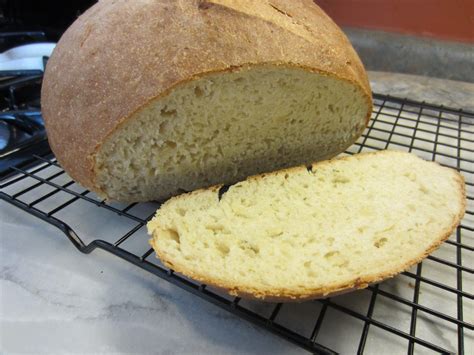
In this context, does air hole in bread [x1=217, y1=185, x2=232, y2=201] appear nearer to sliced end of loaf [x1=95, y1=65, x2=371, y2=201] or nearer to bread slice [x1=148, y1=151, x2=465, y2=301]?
bread slice [x1=148, y1=151, x2=465, y2=301]

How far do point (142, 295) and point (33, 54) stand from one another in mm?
1802

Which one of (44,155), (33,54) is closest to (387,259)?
(44,155)

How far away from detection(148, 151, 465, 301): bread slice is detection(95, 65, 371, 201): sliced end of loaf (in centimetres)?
13

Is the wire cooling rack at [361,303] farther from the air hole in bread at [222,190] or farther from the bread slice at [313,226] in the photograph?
the air hole in bread at [222,190]

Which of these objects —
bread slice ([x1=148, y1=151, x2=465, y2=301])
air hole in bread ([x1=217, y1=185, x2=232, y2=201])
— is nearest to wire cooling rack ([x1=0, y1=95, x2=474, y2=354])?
bread slice ([x1=148, y1=151, x2=465, y2=301])

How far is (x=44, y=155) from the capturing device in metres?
1.64

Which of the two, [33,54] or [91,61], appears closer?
[91,61]

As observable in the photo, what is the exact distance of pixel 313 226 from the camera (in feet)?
3.52

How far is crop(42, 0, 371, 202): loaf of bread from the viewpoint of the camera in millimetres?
1097

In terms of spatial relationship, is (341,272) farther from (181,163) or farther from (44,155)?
(44,155)

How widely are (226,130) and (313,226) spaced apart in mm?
414

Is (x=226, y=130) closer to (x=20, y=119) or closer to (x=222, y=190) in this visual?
(x=222, y=190)

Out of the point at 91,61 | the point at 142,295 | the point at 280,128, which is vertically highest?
the point at 91,61

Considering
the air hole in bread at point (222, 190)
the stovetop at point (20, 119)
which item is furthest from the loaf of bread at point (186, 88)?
the stovetop at point (20, 119)
